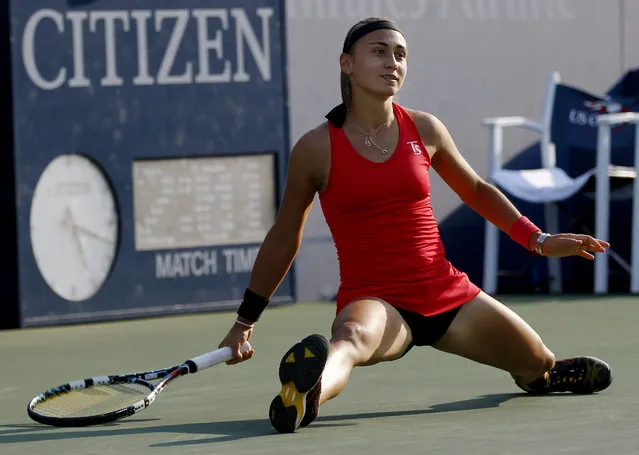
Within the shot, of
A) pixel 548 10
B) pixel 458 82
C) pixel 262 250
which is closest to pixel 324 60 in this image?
pixel 458 82

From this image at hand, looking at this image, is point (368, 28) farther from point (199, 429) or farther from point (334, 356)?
point (199, 429)

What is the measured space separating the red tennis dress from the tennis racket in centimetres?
52

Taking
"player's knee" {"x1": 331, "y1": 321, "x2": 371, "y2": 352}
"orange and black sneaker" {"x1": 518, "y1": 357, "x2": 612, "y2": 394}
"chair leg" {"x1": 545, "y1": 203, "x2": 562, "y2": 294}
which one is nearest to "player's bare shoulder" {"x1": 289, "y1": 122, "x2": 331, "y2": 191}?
"player's knee" {"x1": 331, "y1": 321, "x2": 371, "y2": 352}

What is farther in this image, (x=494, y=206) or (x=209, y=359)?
(x=494, y=206)

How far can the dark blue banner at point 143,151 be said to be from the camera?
8234 millimetres

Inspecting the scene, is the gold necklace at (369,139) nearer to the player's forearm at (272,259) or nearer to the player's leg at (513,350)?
the player's forearm at (272,259)

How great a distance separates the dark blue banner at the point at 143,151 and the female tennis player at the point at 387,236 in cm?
329

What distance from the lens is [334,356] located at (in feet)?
15.5

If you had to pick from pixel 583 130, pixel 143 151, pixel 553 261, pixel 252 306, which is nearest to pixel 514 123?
pixel 583 130

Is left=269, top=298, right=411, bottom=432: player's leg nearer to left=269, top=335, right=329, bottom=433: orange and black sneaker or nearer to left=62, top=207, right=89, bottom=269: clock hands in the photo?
left=269, top=335, right=329, bottom=433: orange and black sneaker

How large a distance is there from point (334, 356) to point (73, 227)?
153 inches

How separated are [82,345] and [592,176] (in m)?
3.30

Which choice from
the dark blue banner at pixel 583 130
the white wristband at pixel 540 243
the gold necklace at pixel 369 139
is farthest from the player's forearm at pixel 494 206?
the dark blue banner at pixel 583 130

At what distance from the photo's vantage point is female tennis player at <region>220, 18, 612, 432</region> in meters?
5.11
